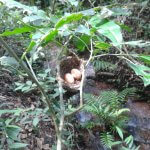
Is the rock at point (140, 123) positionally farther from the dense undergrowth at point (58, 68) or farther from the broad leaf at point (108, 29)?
the broad leaf at point (108, 29)

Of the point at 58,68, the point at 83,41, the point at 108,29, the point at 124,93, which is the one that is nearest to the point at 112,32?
the point at 108,29

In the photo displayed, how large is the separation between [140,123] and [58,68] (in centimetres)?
167

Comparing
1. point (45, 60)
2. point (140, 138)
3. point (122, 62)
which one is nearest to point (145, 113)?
point (140, 138)

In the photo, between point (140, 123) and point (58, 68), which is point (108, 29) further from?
point (140, 123)

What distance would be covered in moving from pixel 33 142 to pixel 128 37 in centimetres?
249

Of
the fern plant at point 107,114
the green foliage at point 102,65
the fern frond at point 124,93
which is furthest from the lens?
the green foliage at point 102,65

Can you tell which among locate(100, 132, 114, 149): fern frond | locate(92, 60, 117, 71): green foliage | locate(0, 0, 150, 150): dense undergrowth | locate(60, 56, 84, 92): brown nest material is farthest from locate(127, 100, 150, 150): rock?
locate(60, 56, 84, 92): brown nest material

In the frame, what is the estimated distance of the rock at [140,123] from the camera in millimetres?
2832

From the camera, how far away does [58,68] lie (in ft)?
5.55

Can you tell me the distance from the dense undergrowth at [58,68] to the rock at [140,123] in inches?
3.6

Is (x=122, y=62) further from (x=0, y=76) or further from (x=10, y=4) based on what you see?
(x=10, y=4)

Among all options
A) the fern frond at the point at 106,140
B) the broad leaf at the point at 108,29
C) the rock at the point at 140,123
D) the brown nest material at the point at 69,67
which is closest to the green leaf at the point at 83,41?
the broad leaf at the point at 108,29

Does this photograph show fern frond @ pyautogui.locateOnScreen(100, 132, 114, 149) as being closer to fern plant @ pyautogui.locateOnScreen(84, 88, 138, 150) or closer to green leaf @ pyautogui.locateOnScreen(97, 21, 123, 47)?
fern plant @ pyautogui.locateOnScreen(84, 88, 138, 150)

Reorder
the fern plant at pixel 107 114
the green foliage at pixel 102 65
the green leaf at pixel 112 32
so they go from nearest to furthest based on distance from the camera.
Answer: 1. the green leaf at pixel 112 32
2. the fern plant at pixel 107 114
3. the green foliage at pixel 102 65
